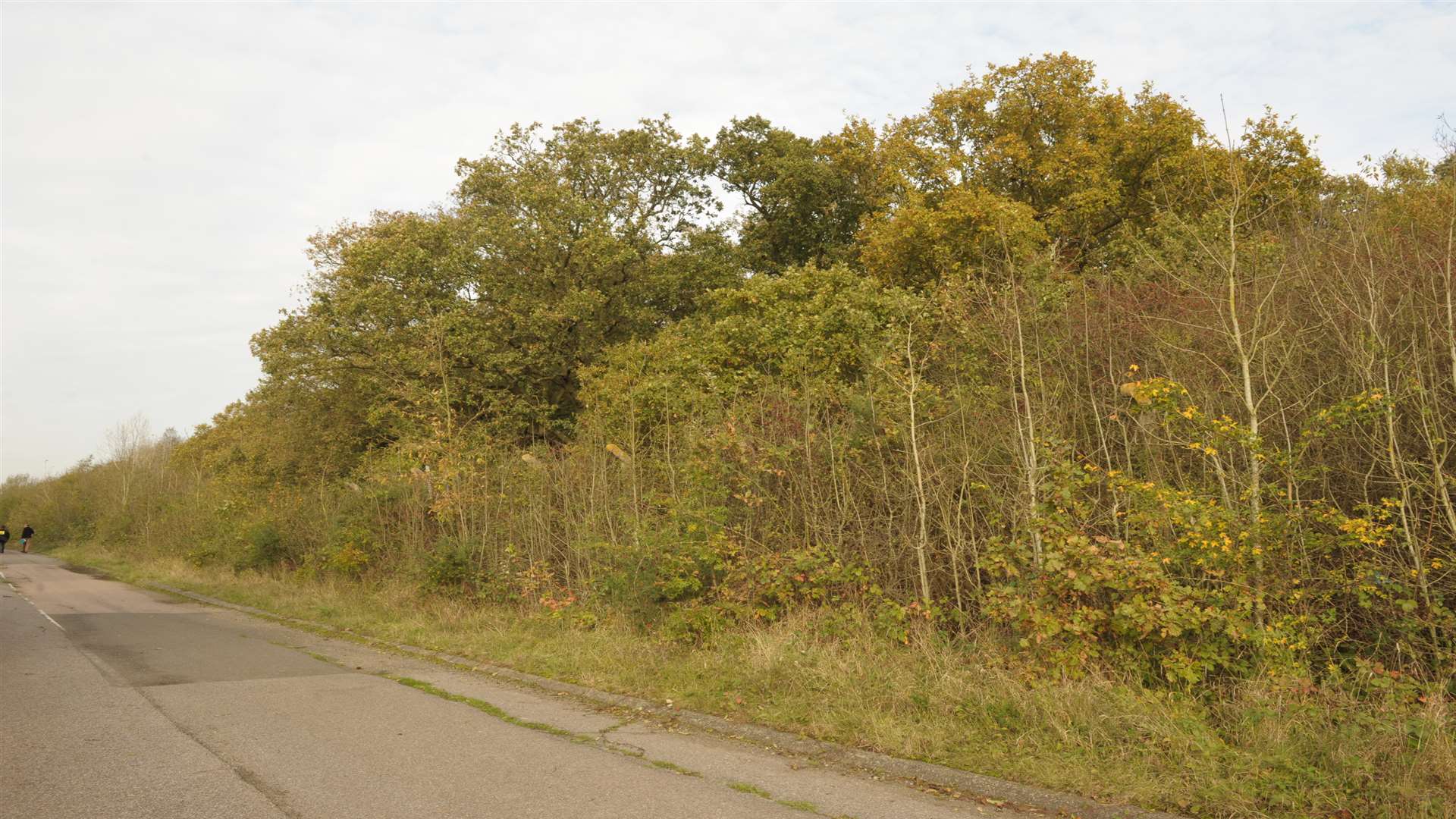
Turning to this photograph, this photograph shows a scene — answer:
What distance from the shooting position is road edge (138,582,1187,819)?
17.5ft

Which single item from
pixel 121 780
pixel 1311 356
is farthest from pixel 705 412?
pixel 121 780

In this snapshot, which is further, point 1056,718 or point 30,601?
point 30,601

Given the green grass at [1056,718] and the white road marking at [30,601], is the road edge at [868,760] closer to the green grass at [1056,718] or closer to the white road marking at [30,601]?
the green grass at [1056,718]

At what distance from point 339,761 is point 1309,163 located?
24.2 meters

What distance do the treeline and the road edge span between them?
65.0 inches

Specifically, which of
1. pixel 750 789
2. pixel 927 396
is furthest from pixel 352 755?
pixel 927 396

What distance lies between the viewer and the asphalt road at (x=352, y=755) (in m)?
5.52

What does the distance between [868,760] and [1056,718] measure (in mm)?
1361

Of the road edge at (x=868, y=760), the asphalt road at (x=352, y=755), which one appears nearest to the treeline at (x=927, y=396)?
the road edge at (x=868, y=760)

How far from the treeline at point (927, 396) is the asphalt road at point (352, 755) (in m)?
2.48

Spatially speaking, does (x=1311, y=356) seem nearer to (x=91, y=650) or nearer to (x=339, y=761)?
(x=339, y=761)

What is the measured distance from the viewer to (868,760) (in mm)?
6359

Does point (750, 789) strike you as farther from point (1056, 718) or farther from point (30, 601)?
point (30, 601)

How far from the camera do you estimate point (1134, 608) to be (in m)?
6.79
